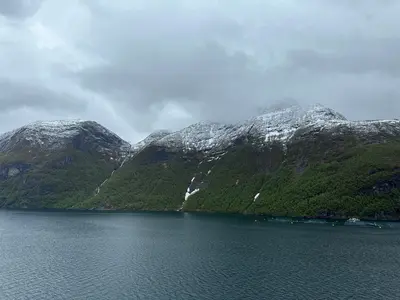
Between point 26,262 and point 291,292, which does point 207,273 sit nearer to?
point 291,292

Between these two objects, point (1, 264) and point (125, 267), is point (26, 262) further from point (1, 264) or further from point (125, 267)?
point (125, 267)

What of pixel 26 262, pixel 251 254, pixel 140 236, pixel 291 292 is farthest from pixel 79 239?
pixel 291 292

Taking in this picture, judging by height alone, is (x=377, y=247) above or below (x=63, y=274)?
above

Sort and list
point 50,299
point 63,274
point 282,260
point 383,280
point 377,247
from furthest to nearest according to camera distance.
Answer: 1. point 377,247
2. point 282,260
3. point 63,274
4. point 383,280
5. point 50,299

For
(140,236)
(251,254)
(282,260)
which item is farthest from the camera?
(140,236)

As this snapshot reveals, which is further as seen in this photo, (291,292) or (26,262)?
(26,262)

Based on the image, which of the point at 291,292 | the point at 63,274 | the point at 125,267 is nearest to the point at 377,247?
the point at 291,292
